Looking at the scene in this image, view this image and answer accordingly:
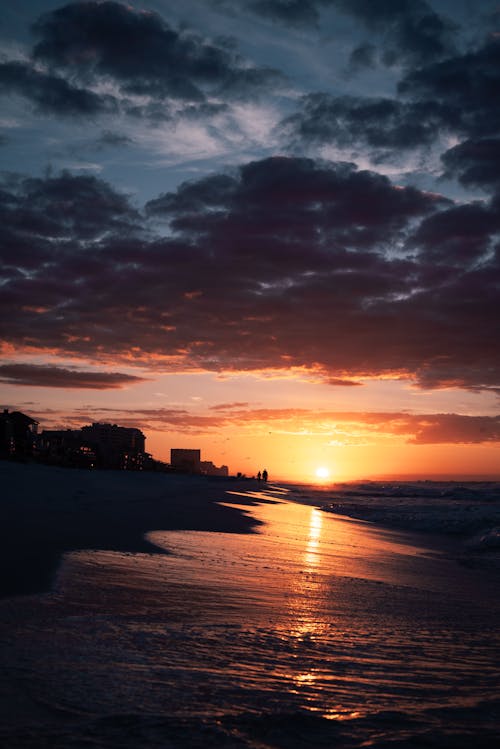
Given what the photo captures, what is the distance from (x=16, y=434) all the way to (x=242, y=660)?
10054cm

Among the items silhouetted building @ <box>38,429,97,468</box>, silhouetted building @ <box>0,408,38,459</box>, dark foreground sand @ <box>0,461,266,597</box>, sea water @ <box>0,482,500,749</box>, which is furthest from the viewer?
silhouetted building @ <box>38,429,97,468</box>

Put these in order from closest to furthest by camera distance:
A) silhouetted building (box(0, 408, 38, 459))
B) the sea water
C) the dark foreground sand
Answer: the sea water → the dark foreground sand → silhouetted building (box(0, 408, 38, 459))

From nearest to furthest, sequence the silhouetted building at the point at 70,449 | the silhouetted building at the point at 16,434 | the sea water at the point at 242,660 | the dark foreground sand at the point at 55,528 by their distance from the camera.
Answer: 1. the sea water at the point at 242,660
2. the dark foreground sand at the point at 55,528
3. the silhouetted building at the point at 16,434
4. the silhouetted building at the point at 70,449

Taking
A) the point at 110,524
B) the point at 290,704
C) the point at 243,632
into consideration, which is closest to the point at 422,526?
the point at 110,524

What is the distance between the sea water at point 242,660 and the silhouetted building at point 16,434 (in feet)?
286

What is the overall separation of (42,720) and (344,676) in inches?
98.9

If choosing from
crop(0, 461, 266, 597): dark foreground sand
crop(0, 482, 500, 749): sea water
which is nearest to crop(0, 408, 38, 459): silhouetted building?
crop(0, 461, 266, 597): dark foreground sand

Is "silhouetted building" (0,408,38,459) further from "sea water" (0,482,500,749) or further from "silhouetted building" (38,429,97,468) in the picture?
"sea water" (0,482,500,749)

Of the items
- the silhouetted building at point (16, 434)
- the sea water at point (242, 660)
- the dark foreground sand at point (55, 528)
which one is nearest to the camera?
the sea water at point (242, 660)

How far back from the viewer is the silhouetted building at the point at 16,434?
91.8 meters

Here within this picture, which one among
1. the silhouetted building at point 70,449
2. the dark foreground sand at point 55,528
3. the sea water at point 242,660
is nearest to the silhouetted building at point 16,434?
the silhouetted building at point 70,449

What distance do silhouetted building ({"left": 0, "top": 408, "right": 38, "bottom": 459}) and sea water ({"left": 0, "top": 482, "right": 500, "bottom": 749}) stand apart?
87317 millimetres

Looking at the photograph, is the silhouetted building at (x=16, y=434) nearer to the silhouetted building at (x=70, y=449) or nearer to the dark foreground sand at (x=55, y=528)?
the silhouetted building at (x=70, y=449)

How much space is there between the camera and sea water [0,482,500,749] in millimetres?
3936
